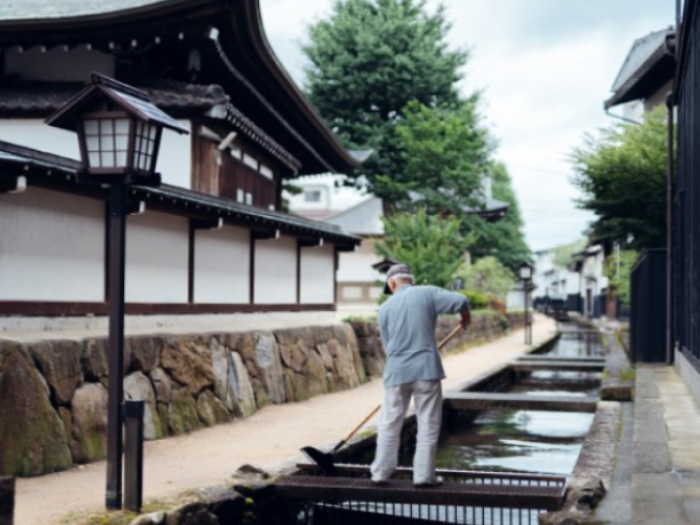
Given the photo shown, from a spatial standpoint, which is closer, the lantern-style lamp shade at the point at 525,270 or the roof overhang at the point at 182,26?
the roof overhang at the point at 182,26

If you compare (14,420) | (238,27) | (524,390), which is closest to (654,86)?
(524,390)

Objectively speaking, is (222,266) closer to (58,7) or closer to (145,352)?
(145,352)

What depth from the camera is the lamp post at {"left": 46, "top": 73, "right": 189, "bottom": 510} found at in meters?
7.10

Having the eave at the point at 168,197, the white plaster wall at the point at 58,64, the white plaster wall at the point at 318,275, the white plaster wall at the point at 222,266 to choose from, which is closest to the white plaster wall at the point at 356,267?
the white plaster wall at the point at 318,275

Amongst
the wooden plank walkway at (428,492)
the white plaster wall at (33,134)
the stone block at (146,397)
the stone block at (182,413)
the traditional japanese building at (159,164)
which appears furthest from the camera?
the white plaster wall at (33,134)

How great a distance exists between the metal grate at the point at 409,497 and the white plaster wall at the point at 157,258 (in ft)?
15.2

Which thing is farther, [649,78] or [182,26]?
[649,78]

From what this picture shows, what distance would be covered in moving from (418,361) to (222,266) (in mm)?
8231

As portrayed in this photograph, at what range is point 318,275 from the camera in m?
20.5

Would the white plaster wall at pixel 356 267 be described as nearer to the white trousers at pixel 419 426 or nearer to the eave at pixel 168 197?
the eave at pixel 168 197

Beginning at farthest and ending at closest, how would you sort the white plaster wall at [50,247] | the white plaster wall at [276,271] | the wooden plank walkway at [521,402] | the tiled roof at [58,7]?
the white plaster wall at [276,271] → the wooden plank walkway at [521,402] → the tiled roof at [58,7] → the white plaster wall at [50,247]

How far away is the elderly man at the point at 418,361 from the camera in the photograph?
25.3 ft

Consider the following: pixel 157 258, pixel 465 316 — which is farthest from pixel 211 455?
pixel 157 258

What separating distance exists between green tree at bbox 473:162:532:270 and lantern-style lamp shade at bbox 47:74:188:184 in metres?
34.4
